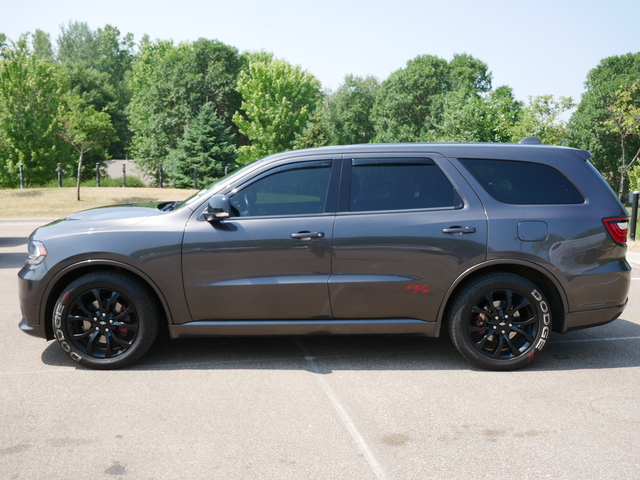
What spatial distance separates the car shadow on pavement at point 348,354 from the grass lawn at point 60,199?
18900 mm

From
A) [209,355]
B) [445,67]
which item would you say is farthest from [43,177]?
[209,355]

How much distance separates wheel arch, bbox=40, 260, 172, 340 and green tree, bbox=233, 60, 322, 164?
5495 centimetres

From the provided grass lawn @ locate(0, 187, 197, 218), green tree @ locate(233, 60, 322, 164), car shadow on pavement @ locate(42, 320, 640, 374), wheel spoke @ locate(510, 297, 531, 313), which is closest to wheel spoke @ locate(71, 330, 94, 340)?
car shadow on pavement @ locate(42, 320, 640, 374)

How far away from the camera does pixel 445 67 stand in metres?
62.9

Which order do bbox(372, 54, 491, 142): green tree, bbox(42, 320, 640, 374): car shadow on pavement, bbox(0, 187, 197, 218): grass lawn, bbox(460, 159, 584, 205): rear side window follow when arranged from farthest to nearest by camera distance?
bbox(372, 54, 491, 142): green tree → bbox(0, 187, 197, 218): grass lawn → bbox(42, 320, 640, 374): car shadow on pavement → bbox(460, 159, 584, 205): rear side window

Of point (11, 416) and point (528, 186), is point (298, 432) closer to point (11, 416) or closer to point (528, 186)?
point (11, 416)

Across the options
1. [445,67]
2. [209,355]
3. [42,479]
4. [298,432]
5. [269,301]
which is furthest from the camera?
[445,67]

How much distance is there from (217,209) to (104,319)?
132cm

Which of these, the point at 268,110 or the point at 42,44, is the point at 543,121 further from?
the point at 42,44

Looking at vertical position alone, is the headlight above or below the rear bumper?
above

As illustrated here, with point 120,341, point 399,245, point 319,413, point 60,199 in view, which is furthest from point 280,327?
point 60,199

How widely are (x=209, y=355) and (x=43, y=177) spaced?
47.5 meters

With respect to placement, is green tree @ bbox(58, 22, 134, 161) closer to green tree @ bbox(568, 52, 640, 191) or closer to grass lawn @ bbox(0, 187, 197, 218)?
grass lawn @ bbox(0, 187, 197, 218)

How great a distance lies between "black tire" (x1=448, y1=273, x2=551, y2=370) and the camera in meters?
5.07
